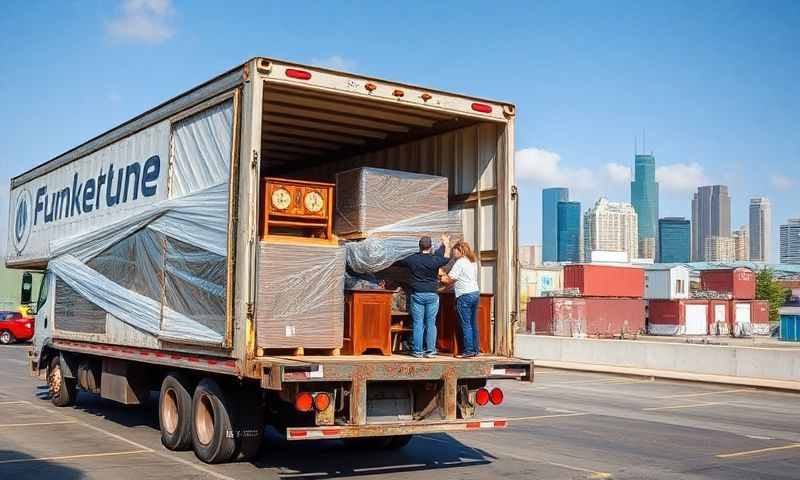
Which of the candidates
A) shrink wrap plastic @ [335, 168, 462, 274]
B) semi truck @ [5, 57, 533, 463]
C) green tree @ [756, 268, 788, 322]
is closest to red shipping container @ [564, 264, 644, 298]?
green tree @ [756, 268, 788, 322]

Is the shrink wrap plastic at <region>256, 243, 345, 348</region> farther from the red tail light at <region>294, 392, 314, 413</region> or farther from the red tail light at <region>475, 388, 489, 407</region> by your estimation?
the red tail light at <region>475, 388, 489, 407</region>

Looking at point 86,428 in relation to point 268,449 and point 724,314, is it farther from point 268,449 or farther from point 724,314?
point 724,314

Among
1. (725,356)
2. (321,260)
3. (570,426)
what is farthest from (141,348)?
(725,356)

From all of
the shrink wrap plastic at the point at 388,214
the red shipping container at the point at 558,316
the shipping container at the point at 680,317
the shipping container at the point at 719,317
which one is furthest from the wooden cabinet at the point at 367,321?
the shipping container at the point at 719,317

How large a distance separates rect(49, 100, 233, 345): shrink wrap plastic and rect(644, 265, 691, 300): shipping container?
7795 centimetres

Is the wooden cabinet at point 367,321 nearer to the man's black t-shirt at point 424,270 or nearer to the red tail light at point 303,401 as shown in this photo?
the man's black t-shirt at point 424,270

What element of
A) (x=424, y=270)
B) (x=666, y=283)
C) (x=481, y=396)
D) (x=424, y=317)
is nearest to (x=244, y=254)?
(x=424, y=270)

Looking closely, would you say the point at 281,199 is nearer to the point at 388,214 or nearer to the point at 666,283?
the point at 388,214

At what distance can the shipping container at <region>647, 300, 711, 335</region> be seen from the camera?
71562 mm

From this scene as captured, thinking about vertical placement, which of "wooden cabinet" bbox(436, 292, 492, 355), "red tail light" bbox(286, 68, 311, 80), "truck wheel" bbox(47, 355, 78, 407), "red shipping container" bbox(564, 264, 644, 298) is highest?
"red shipping container" bbox(564, 264, 644, 298)

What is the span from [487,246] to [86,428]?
647cm

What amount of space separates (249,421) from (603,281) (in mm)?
64242

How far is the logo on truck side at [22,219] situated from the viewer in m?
16.5

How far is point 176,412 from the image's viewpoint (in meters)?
10.5
